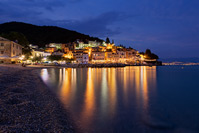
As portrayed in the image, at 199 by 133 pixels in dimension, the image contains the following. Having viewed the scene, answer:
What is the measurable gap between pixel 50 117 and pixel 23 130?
1803mm

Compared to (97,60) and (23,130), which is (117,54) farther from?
(23,130)

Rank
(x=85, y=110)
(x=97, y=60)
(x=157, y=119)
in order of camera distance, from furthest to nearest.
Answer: (x=97, y=60), (x=85, y=110), (x=157, y=119)

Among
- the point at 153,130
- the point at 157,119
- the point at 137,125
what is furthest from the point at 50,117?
the point at 157,119

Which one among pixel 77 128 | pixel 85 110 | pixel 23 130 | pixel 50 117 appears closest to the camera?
pixel 23 130

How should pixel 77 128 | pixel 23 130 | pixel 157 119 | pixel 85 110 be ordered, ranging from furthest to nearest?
pixel 85 110 < pixel 157 119 < pixel 77 128 < pixel 23 130

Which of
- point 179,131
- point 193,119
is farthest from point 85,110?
point 193,119

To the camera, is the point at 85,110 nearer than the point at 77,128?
No

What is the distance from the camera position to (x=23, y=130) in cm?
484

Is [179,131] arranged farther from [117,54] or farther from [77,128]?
[117,54]

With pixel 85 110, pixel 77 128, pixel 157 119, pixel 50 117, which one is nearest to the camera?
pixel 77 128

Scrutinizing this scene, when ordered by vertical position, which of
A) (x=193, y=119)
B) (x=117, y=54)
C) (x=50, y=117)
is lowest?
(x=193, y=119)

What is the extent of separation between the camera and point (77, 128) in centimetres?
603

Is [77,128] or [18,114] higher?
[18,114]

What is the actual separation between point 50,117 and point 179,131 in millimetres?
5252
